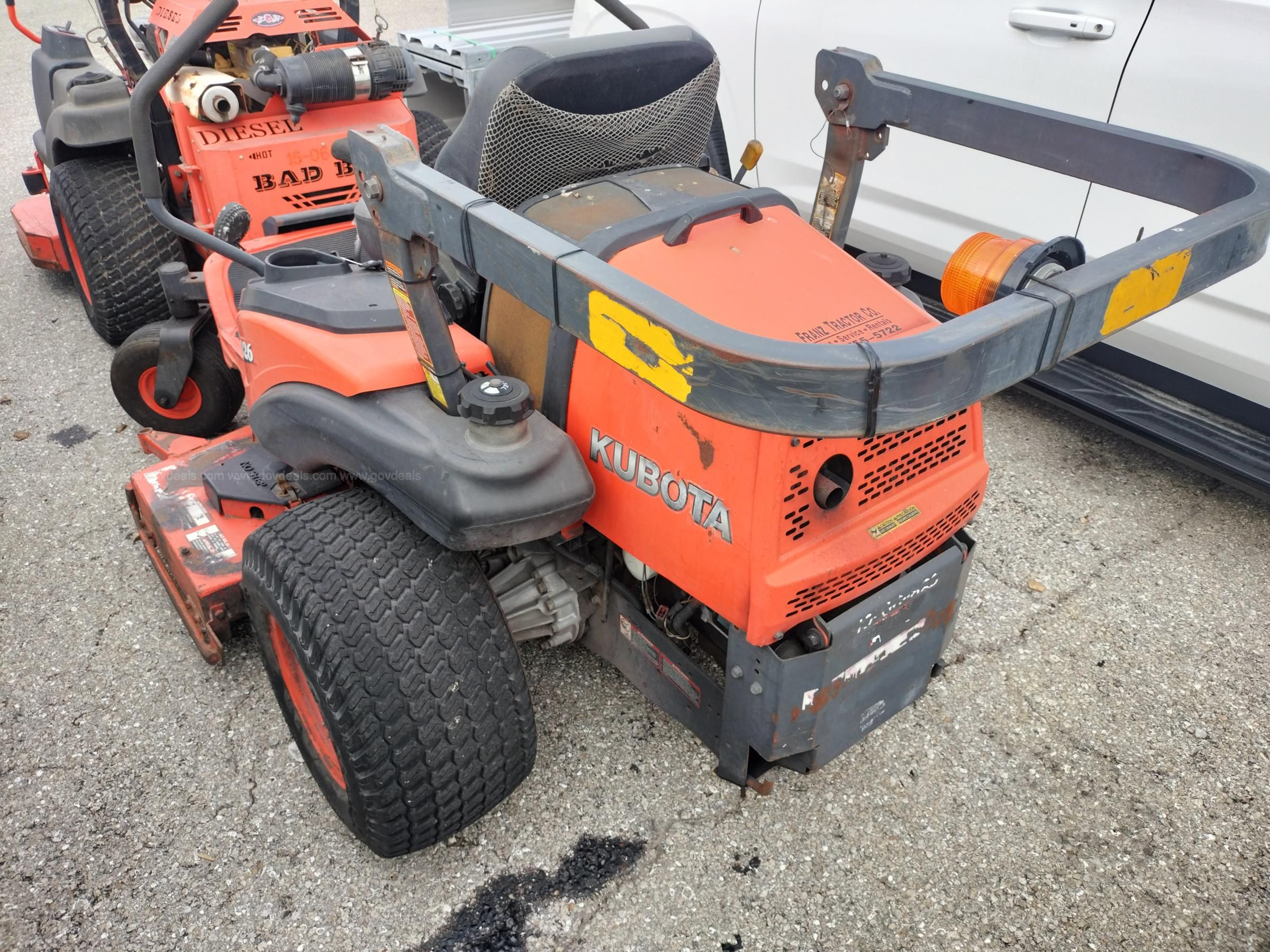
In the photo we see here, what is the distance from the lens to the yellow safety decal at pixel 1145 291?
135cm

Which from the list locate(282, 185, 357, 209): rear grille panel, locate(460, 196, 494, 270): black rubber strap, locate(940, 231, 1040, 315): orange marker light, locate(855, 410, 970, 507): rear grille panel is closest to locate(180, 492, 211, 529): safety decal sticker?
locate(282, 185, 357, 209): rear grille panel

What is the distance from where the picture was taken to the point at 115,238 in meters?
3.59

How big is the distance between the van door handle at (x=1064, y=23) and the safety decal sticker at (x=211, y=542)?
267cm

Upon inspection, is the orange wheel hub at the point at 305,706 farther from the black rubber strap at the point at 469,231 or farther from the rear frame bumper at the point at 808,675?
the black rubber strap at the point at 469,231

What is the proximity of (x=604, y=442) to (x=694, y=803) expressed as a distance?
88 centimetres

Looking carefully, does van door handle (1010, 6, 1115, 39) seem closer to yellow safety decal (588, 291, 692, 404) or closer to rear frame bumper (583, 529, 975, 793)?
rear frame bumper (583, 529, 975, 793)

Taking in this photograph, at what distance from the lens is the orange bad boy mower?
10.7 feet

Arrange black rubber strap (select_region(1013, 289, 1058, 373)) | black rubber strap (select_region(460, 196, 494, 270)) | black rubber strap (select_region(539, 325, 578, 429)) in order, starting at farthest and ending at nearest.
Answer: black rubber strap (select_region(539, 325, 578, 429))
black rubber strap (select_region(460, 196, 494, 270))
black rubber strap (select_region(1013, 289, 1058, 373))

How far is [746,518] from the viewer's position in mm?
1640

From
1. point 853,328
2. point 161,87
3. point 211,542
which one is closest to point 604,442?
point 853,328

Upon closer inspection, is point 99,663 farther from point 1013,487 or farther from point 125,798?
point 1013,487

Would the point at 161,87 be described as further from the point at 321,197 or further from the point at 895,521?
the point at 895,521

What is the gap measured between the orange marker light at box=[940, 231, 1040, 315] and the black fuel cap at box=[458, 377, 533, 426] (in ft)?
2.51

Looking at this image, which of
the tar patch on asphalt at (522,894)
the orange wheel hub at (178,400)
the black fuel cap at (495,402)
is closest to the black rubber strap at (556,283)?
the black fuel cap at (495,402)
